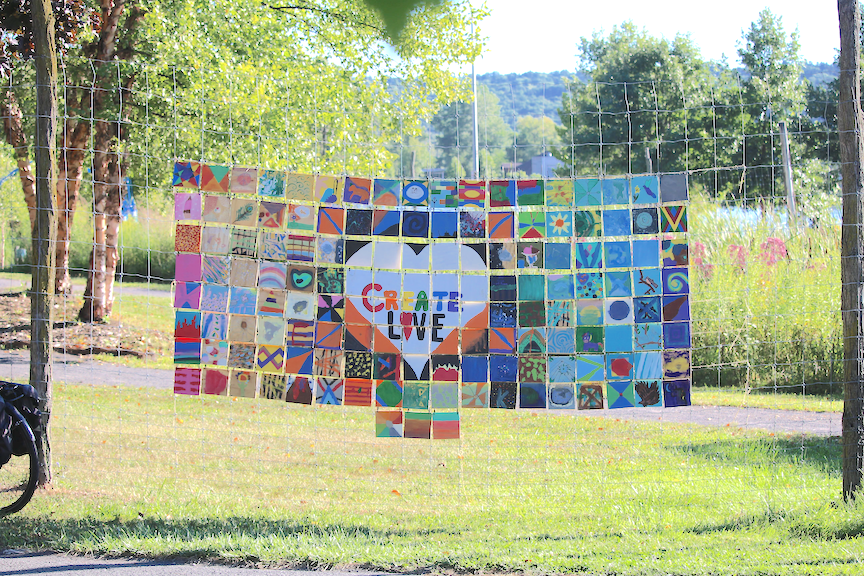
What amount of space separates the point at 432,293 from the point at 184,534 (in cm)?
224

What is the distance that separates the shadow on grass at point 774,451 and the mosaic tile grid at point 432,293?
1807mm

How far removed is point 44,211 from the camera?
5555 mm

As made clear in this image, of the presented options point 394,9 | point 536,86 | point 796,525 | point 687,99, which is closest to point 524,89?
point 536,86

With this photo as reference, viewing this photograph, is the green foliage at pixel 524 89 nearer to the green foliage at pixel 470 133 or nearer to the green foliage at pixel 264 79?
the green foliage at pixel 470 133


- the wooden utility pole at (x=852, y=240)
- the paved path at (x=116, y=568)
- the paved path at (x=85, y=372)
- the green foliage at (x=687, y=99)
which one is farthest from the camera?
the green foliage at (x=687, y=99)

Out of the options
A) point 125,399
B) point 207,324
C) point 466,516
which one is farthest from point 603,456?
point 125,399

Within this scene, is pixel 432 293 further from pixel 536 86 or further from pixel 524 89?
pixel 524 89

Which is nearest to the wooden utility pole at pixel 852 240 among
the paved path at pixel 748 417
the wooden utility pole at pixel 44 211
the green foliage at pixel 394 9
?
the paved path at pixel 748 417

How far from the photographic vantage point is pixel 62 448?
6848mm

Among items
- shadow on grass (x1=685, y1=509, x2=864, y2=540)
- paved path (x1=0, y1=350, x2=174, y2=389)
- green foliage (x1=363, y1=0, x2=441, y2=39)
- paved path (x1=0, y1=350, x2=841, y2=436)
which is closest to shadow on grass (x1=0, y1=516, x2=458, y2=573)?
shadow on grass (x1=685, y1=509, x2=864, y2=540)

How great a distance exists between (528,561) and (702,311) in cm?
908

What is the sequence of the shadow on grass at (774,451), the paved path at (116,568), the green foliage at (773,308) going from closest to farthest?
the paved path at (116,568)
the shadow on grass at (774,451)
the green foliage at (773,308)

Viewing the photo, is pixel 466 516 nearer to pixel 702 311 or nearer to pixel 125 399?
pixel 125 399

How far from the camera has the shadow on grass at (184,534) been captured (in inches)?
177
